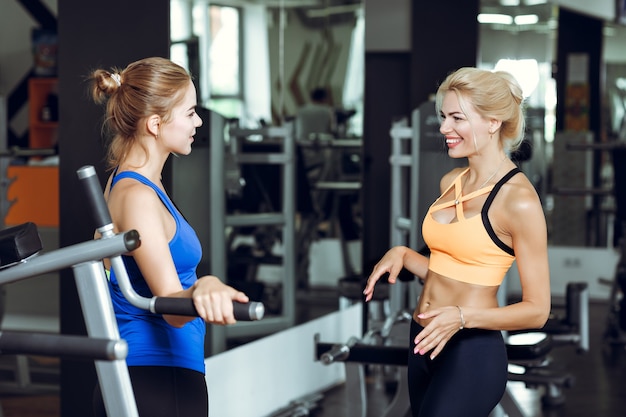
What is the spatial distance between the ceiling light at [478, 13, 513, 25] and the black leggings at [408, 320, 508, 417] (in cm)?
685

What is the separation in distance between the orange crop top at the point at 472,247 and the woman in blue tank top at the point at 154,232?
0.72 meters

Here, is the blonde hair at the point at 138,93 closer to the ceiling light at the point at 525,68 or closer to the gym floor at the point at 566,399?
the gym floor at the point at 566,399

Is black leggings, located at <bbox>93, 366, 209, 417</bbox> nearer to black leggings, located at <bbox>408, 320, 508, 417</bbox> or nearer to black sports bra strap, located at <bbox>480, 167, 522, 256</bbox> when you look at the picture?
black leggings, located at <bbox>408, 320, 508, 417</bbox>

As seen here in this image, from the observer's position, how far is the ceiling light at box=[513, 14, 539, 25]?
8898 millimetres

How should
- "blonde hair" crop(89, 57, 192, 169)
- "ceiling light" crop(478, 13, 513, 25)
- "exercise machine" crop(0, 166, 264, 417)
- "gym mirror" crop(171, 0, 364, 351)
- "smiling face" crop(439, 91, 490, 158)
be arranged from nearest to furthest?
"exercise machine" crop(0, 166, 264, 417), "blonde hair" crop(89, 57, 192, 169), "smiling face" crop(439, 91, 490, 158), "gym mirror" crop(171, 0, 364, 351), "ceiling light" crop(478, 13, 513, 25)

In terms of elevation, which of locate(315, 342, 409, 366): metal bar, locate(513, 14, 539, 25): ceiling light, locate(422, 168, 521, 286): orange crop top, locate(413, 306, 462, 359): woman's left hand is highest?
→ locate(513, 14, 539, 25): ceiling light

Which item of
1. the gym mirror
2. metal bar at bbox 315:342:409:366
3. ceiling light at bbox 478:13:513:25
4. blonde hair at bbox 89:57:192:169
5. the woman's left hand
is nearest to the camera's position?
blonde hair at bbox 89:57:192:169

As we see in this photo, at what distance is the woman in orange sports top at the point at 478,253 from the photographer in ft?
7.48

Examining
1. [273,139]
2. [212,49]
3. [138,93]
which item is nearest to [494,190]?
[138,93]

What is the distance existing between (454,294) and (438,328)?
0.25 metres

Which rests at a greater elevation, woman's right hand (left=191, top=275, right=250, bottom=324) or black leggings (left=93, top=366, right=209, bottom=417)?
woman's right hand (left=191, top=275, right=250, bottom=324)

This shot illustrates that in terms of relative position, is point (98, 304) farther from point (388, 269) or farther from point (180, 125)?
point (388, 269)

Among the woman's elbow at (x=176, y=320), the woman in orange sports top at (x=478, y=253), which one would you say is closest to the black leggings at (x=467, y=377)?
the woman in orange sports top at (x=478, y=253)

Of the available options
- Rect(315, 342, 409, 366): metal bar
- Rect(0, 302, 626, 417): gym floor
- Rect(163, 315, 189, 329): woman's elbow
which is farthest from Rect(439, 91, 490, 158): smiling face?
Rect(0, 302, 626, 417): gym floor
